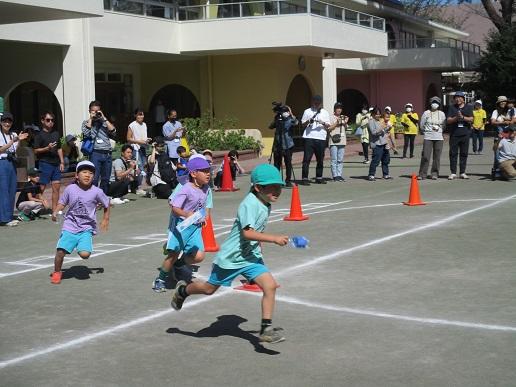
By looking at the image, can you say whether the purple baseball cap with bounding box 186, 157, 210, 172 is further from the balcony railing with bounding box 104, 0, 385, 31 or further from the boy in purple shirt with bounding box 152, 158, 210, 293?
the balcony railing with bounding box 104, 0, 385, 31

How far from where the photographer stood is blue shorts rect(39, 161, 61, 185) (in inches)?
595

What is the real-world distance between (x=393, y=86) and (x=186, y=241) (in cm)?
4106

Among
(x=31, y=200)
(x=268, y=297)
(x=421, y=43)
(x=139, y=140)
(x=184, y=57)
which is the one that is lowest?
(x=268, y=297)

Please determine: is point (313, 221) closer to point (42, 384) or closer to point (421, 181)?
point (421, 181)

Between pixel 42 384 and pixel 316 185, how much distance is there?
46.5ft

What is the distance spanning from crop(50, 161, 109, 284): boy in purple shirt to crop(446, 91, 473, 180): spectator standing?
11453mm

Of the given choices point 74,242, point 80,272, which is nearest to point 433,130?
point 80,272

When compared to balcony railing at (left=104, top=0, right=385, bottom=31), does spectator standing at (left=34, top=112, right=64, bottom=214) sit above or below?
below

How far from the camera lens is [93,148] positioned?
16016 millimetres

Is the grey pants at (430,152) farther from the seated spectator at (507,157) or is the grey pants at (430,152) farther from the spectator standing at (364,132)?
the spectator standing at (364,132)

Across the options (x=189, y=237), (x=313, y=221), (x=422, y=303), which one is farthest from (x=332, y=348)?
(x=313, y=221)

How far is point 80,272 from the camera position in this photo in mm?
9984

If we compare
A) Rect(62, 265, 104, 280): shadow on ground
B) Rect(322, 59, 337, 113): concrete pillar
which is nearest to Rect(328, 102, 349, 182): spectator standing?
Rect(62, 265, 104, 280): shadow on ground

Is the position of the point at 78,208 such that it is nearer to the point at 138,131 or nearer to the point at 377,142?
the point at 138,131
